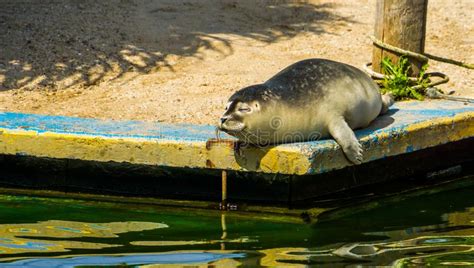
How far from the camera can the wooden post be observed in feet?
26.3

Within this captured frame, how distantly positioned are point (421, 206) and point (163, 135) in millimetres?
1746

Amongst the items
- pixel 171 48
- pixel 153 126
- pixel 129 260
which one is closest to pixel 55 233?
pixel 129 260

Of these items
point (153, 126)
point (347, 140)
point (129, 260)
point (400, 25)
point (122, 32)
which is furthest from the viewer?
point (122, 32)

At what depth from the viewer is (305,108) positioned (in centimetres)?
665

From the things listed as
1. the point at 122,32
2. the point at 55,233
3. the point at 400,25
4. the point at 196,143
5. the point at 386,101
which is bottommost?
the point at 55,233

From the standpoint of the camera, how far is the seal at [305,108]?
20.9 feet

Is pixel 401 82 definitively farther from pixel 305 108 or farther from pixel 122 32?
pixel 122 32

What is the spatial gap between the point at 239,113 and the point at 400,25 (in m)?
2.21

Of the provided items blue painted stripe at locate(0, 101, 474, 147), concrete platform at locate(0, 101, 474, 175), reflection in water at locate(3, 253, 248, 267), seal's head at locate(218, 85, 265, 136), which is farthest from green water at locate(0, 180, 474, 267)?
seal's head at locate(218, 85, 265, 136)

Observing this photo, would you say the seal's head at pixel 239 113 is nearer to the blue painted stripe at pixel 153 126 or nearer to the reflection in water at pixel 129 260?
the blue painted stripe at pixel 153 126

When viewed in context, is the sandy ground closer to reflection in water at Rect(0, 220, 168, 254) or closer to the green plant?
the green plant

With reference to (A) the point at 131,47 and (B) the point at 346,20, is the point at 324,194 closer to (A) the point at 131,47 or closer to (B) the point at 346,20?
(A) the point at 131,47

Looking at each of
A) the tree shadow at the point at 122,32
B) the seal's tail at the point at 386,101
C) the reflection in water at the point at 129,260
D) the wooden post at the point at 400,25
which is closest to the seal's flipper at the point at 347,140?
the seal's tail at the point at 386,101

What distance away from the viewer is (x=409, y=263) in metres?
5.84
